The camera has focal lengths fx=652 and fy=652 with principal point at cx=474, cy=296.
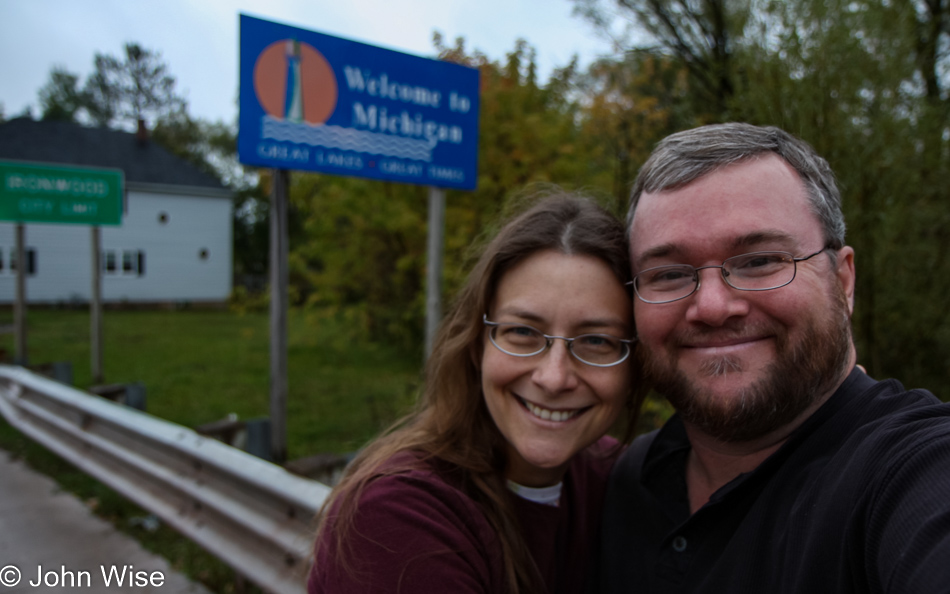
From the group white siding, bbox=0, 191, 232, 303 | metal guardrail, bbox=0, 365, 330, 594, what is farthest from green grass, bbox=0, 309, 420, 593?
white siding, bbox=0, 191, 232, 303

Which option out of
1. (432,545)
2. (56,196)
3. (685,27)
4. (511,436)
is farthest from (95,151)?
(432,545)

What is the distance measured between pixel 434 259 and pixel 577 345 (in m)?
3.29

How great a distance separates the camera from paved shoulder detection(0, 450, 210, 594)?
151 inches

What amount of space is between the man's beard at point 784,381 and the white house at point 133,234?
33.6 m

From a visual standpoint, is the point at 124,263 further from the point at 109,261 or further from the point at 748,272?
the point at 748,272

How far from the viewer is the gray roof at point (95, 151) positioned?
A: 107 ft

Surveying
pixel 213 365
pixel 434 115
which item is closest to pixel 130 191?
pixel 213 365

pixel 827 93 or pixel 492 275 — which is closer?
pixel 492 275

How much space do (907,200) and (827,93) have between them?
2.98 ft

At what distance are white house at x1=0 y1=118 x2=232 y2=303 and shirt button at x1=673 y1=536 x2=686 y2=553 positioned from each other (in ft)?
110

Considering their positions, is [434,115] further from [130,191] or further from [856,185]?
[130,191]

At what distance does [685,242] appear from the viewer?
5.21 feet

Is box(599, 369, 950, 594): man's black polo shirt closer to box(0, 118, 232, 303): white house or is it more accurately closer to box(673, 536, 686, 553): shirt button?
box(673, 536, 686, 553): shirt button

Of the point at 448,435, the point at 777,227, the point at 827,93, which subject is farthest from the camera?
the point at 827,93
